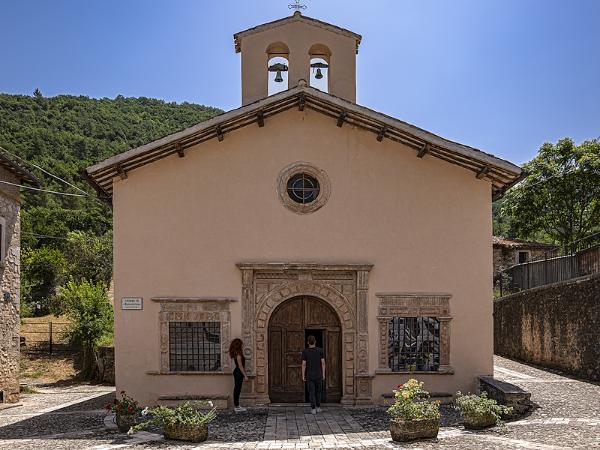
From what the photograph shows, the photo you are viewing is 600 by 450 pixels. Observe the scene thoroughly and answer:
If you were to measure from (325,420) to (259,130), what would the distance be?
5884 mm

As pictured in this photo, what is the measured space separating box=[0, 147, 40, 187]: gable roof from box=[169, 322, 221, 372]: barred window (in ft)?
20.2

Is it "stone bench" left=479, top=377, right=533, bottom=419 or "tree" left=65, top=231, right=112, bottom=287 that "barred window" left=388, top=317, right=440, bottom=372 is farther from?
"tree" left=65, top=231, right=112, bottom=287

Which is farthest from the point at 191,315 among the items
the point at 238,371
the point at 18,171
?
the point at 18,171

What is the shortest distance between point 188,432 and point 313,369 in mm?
3229

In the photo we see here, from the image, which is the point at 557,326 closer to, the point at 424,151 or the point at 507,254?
the point at 424,151

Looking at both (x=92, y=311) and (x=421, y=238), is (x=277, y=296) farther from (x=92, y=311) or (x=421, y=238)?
(x=92, y=311)

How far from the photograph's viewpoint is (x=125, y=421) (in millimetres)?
11234

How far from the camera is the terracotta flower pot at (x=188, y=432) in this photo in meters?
10.2

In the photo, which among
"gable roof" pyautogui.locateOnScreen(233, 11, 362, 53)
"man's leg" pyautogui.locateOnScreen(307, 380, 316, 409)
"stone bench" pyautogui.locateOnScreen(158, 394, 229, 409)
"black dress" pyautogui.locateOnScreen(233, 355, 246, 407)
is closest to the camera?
"man's leg" pyautogui.locateOnScreen(307, 380, 316, 409)

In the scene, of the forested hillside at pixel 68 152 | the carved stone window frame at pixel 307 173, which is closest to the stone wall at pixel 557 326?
the carved stone window frame at pixel 307 173

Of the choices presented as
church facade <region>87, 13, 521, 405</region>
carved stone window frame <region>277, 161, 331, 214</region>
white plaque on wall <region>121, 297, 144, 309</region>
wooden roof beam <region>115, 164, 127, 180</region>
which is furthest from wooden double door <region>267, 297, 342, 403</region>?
wooden roof beam <region>115, 164, 127, 180</region>

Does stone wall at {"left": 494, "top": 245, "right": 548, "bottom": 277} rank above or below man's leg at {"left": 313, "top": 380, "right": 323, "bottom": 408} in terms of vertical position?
above

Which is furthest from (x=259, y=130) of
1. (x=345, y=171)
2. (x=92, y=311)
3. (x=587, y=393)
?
(x=92, y=311)

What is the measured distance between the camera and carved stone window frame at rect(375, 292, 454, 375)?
13.9m
